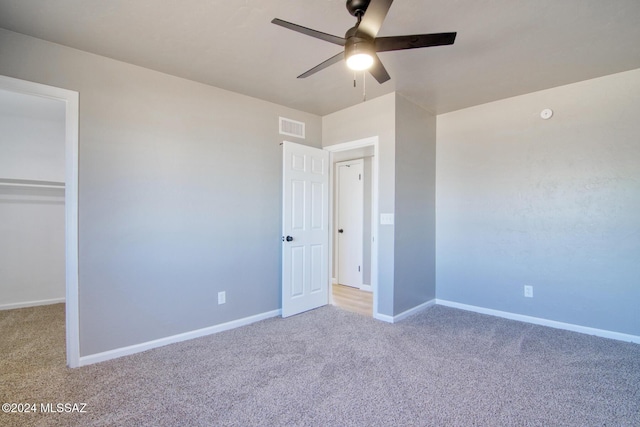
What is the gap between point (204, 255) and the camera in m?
3.08

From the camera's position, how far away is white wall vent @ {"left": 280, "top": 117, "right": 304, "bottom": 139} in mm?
3758

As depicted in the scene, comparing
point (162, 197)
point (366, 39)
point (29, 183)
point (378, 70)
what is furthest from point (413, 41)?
point (29, 183)

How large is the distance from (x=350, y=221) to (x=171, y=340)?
10.7 feet

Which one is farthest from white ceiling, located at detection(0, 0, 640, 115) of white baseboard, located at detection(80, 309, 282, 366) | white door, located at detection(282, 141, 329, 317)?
white baseboard, located at detection(80, 309, 282, 366)

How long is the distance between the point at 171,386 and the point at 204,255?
1.23 metres

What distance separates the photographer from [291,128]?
3854 mm

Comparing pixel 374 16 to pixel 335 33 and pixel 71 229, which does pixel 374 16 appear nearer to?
pixel 335 33

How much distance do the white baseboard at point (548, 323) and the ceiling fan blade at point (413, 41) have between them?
10.5 ft

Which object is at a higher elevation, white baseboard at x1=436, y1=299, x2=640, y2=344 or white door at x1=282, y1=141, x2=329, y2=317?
white door at x1=282, y1=141, x2=329, y2=317

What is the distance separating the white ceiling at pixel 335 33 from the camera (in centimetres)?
197

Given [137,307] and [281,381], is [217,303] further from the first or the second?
[281,381]

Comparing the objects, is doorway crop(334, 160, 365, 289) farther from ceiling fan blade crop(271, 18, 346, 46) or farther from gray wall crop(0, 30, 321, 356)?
ceiling fan blade crop(271, 18, 346, 46)

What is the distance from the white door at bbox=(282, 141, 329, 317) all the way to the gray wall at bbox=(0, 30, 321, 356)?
169 millimetres

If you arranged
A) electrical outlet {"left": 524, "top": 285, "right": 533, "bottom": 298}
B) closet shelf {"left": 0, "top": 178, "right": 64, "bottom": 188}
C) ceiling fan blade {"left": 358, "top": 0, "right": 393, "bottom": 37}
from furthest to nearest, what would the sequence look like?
closet shelf {"left": 0, "top": 178, "right": 64, "bottom": 188}
electrical outlet {"left": 524, "top": 285, "right": 533, "bottom": 298}
ceiling fan blade {"left": 358, "top": 0, "right": 393, "bottom": 37}
